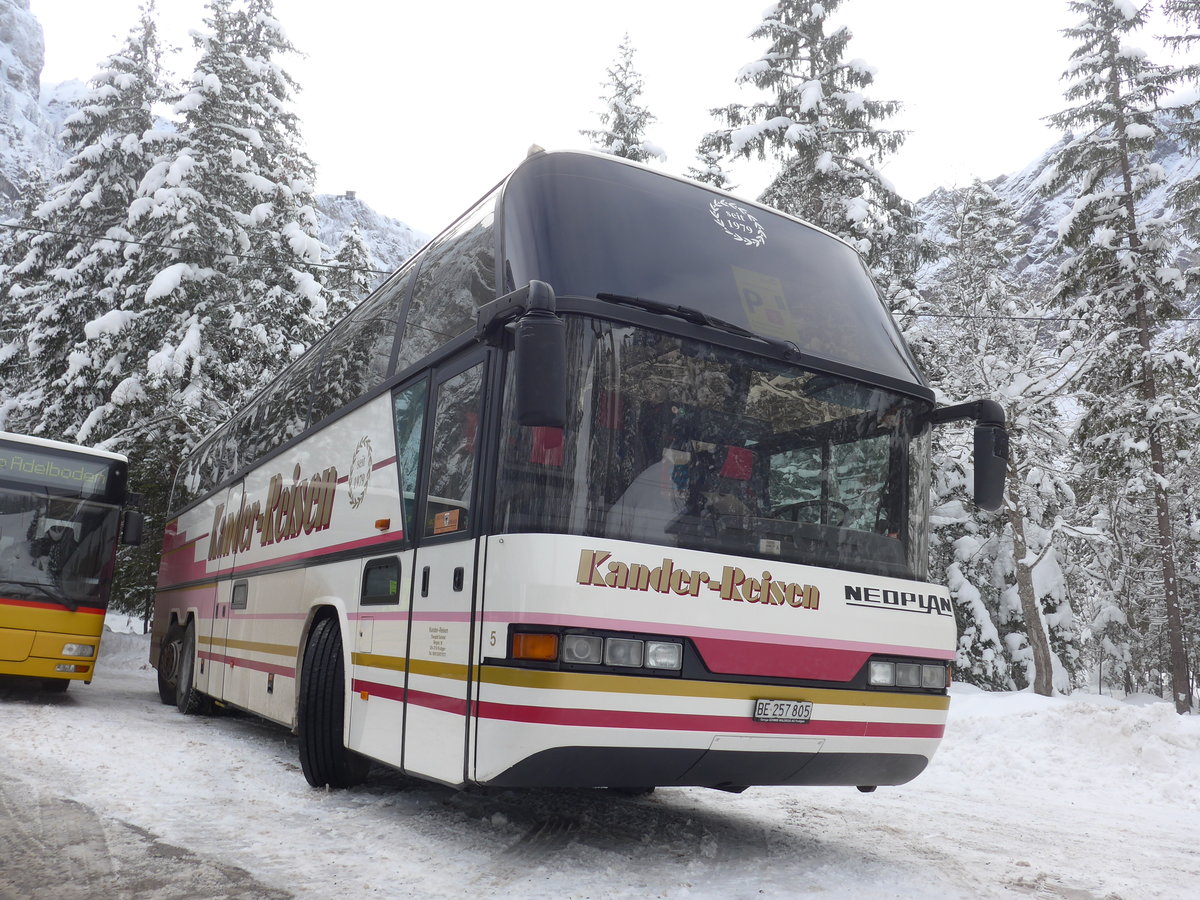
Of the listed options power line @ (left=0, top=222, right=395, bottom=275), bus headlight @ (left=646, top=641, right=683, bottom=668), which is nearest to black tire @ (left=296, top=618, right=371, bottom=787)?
bus headlight @ (left=646, top=641, right=683, bottom=668)

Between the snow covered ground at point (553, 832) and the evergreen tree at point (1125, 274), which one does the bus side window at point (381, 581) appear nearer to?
the snow covered ground at point (553, 832)

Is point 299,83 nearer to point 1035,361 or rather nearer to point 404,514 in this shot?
point 1035,361

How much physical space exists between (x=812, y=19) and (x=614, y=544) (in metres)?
21.4

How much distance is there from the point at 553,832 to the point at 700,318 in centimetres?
291

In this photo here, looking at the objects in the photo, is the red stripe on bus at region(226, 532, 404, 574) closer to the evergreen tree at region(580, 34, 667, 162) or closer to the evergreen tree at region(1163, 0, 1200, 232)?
the evergreen tree at region(580, 34, 667, 162)

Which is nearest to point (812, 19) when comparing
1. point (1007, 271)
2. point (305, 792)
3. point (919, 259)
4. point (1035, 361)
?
point (919, 259)

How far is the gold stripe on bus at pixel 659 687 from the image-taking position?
4.29 m

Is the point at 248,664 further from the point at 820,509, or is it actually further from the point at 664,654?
the point at 820,509

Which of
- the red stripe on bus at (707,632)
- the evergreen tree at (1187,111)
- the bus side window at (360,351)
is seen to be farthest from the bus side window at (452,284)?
the evergreen tree at (1187,111)

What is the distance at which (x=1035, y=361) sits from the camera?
66.3ft

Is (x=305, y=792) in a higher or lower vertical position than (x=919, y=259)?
lower

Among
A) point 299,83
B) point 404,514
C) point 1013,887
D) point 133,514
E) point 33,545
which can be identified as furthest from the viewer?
point 299,83

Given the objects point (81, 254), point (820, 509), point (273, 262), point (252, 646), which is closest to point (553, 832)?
point (820, 509)

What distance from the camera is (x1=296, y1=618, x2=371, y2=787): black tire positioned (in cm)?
654
